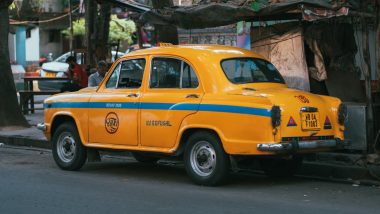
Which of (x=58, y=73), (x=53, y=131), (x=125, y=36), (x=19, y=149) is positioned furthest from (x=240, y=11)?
(x=125, y=36)

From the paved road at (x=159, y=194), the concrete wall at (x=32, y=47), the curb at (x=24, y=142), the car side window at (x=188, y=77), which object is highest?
the concrete wall at (x=32, y=47)

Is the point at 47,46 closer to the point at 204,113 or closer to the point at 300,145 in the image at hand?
the point at 204,113

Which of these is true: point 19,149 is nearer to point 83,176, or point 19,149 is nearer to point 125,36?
point 83,176

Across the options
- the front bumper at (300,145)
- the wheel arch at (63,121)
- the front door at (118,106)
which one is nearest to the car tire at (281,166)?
the front bumper at (300,145)

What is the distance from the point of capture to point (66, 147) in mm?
10586

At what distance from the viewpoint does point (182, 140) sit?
352 inches

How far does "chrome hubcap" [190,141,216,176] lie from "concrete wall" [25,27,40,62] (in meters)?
32.4

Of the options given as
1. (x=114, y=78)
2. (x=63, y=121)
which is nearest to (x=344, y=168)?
(x=114, y=78)

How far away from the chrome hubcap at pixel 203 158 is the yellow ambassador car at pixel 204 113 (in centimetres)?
1

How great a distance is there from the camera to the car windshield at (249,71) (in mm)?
8919

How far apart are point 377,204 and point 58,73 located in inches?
896

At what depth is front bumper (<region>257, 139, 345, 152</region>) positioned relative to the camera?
7.96 metres

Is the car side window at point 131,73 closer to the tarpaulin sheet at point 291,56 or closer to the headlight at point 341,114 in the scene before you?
the headlight at point 341,114

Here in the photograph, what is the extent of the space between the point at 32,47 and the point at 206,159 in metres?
33.2
